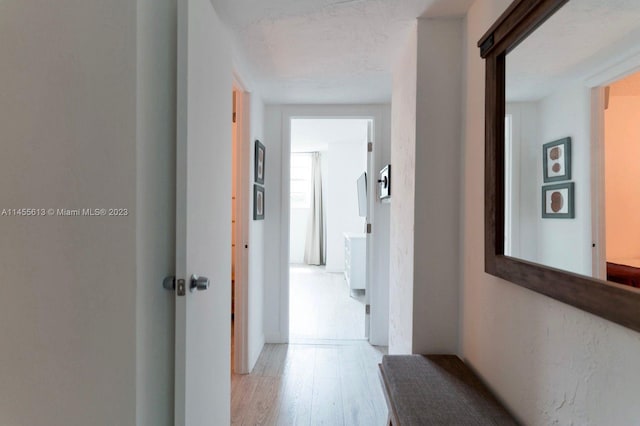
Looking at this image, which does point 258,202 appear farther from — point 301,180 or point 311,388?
point 301,180

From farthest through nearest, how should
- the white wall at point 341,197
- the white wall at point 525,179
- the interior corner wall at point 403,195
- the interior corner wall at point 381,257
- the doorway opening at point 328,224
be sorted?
the white wall at point 341,197
the doorway opening at point 328,224
the interior corner wall at point 381,257
the interior corner wall at point 403,195
the white wall at point 525,179

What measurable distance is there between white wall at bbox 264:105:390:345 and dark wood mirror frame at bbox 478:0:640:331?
1606 mm

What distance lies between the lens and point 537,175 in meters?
0.90

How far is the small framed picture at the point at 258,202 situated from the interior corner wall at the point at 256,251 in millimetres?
52

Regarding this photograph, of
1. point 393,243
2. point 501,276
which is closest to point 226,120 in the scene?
point 393,243

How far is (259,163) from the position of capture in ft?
8.28

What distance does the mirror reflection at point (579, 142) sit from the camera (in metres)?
0.63

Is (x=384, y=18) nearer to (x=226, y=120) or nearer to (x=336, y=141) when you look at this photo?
(x=226, y=120)

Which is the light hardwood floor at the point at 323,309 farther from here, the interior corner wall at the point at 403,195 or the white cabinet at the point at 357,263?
the interior corner wall at the point at 403,195

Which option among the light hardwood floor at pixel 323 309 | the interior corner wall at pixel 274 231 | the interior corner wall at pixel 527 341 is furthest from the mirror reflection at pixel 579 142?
the light hardwood floor at pixel 323 309

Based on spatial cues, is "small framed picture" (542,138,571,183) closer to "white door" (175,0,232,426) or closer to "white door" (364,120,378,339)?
"white door" (175,0,232,426)

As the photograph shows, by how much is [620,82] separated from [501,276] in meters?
0.64

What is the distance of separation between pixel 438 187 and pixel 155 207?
4.09 ft

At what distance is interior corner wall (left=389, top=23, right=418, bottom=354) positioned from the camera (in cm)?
150
